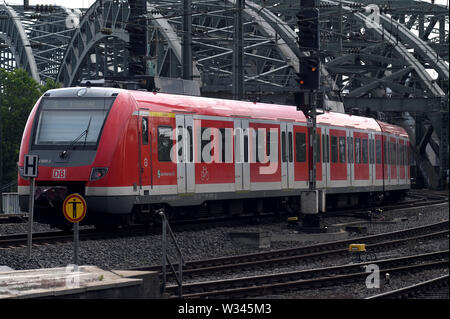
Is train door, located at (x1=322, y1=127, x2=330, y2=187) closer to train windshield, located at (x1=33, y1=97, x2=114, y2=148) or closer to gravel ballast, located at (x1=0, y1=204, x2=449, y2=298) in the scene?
gravel ballast, located at (x1=0, y1=204, x2=449, y2=298)

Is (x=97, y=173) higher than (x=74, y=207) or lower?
higher

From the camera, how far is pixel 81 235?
826 inches

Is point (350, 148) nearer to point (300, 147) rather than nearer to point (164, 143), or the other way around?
point (300, 147)

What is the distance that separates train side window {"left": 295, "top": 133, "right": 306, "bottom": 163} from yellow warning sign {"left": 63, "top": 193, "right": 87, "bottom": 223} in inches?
525

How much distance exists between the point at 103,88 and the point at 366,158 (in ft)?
50.9

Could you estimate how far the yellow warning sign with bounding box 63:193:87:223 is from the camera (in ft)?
50.4

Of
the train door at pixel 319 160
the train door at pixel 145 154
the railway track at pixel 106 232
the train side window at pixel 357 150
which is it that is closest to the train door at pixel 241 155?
the railway track at pixel 106 232

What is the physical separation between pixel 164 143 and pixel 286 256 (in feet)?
13.3

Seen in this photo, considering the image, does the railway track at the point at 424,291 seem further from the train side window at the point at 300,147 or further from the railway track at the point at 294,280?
the train side window at the point at 300,147

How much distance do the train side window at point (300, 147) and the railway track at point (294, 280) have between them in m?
9.64

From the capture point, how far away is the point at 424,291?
1458 centimetres

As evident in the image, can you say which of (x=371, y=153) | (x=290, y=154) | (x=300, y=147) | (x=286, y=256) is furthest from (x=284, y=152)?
(x=371, y=153)

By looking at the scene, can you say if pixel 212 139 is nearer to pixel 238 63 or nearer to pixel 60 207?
pixel 60 207

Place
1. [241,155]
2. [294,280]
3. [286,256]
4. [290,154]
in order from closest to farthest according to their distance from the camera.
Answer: [294,280] < [286,256] < [241,155] < [290,154]
